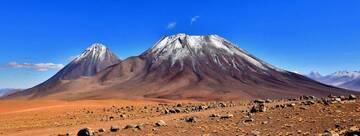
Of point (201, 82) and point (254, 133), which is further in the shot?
point (201, 82)

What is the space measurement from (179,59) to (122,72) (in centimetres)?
2305

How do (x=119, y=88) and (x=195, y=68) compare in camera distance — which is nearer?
(x=119, y=88)

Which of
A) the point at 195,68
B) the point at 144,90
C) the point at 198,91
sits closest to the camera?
the point at 198,91

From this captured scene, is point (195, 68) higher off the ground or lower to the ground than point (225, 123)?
higher

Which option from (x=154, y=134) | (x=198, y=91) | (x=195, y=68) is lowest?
(x=154, y=134)

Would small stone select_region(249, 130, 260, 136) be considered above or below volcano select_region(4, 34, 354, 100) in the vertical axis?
below

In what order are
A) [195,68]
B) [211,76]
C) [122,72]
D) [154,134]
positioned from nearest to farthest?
[154,134], [211,76], [195,68], [122,72]

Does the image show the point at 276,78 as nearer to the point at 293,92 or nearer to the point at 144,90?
the point at 293,92

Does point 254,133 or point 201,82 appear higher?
point 201,82

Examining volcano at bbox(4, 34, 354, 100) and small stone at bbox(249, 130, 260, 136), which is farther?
volcano at bbox(4, 34, 354, 100)

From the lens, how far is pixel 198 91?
14838cm

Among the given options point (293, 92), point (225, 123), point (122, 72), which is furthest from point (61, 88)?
point (225, 123)

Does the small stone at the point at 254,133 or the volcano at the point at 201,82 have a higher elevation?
the volcano at the point at 201,82

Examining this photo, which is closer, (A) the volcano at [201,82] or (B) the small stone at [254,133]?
(B) the small stone at [254,133]
